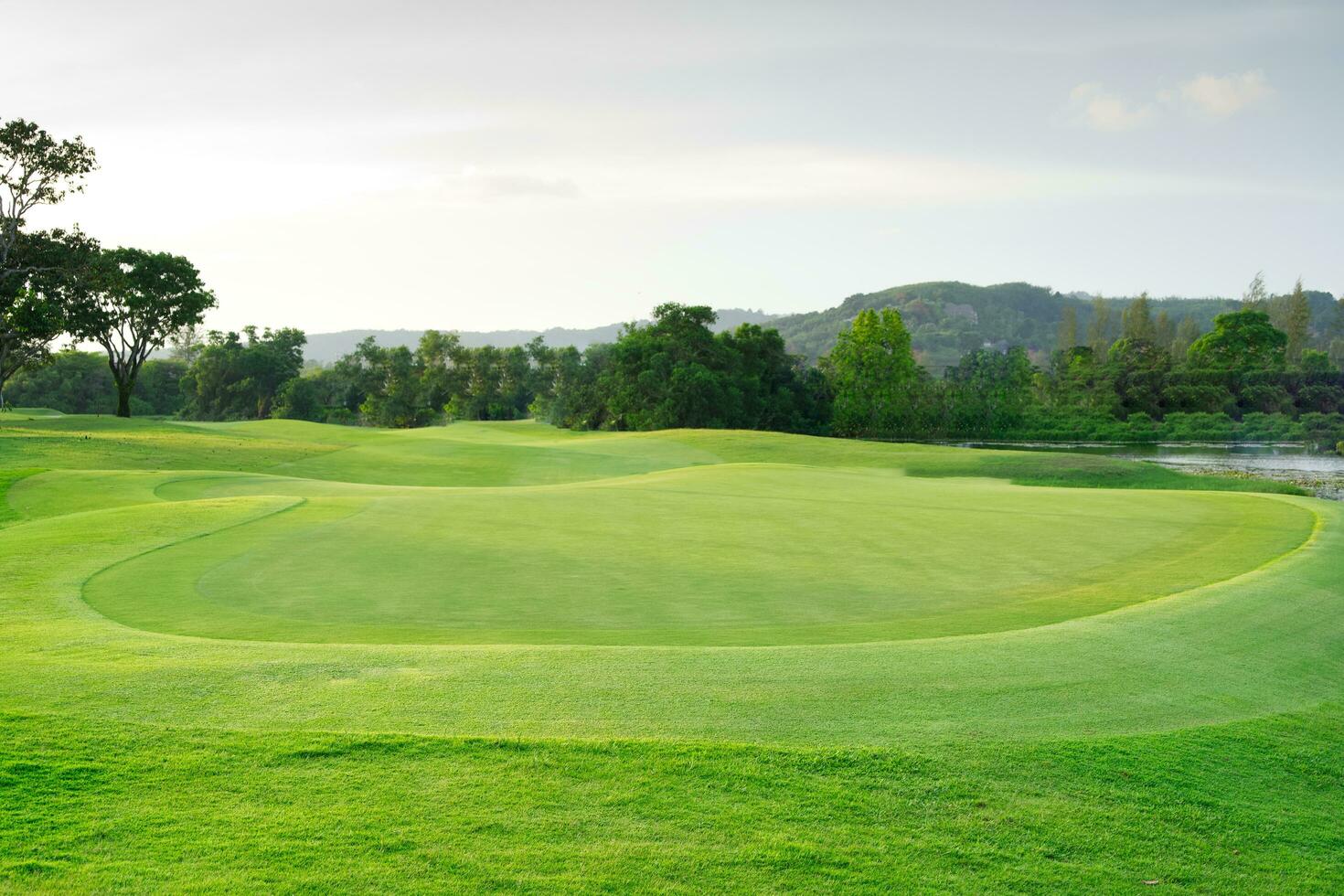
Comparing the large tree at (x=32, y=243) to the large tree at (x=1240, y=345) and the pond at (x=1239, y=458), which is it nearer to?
the pond at (x=1239, y=458)

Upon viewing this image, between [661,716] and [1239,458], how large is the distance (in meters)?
48.6

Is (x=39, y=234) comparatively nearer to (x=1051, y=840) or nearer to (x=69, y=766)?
(x=69, y=766)

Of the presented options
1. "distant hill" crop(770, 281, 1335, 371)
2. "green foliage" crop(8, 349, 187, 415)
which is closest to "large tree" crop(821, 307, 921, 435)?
"green foliage" crop(8, 349, 187, 415)

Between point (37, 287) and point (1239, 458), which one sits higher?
point (37, 287)

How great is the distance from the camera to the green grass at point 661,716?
13.9ft

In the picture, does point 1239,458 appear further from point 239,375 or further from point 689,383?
point 239,375

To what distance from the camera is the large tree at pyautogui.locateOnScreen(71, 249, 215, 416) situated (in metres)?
47.7

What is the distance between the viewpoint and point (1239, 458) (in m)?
45.5

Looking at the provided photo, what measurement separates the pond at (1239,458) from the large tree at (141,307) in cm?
4796

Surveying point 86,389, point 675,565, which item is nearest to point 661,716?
point 675,565

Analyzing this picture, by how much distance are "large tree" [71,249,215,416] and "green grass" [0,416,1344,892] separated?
4109 centimetres

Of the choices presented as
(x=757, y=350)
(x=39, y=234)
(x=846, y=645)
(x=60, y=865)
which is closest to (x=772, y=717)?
(x=846, y=645)

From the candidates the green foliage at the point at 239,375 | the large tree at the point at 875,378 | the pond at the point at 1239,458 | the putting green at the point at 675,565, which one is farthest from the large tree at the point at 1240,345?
the green foliage at the point at 239,375

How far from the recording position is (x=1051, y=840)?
177 inches
